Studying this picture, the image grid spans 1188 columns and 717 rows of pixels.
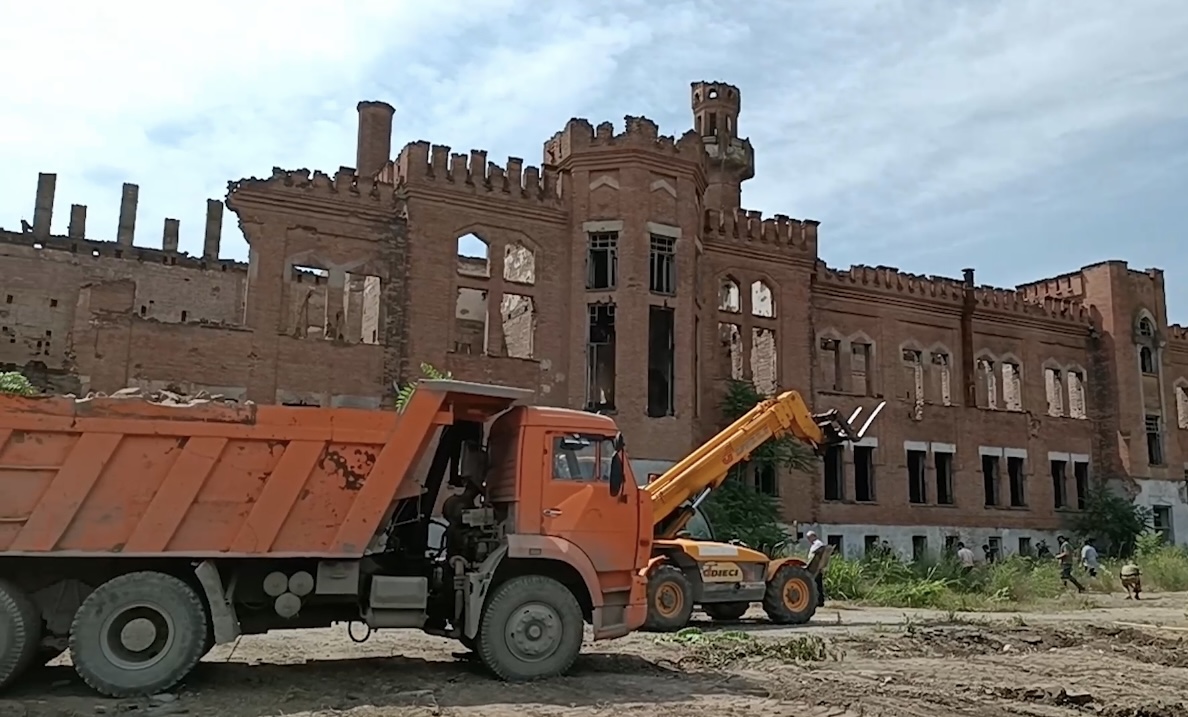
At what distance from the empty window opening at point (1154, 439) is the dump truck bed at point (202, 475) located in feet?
112

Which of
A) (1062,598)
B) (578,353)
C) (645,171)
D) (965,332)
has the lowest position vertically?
(1062,598)

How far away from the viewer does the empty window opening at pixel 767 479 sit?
29.1 metres

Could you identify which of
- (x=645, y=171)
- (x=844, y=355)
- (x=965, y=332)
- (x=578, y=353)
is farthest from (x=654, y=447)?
(x=965, y=332)

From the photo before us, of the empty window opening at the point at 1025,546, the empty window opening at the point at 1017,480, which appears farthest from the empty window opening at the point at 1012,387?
the empty window opening at the point at 1025,546

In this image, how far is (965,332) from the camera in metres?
34.4

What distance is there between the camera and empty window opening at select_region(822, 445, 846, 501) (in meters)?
31.1

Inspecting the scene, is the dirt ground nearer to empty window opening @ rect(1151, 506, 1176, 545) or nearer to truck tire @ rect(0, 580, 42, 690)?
truck tire @ rect(0, 580, 42, 690)

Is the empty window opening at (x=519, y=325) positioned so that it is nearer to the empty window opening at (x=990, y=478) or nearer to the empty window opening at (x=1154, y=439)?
the empty window opening at (x=990, y=478)

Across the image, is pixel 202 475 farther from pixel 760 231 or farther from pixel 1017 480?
pixel 1017 480

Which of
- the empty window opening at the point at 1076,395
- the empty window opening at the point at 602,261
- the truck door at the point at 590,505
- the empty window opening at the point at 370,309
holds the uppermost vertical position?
the empty window opening at the point at 602,261

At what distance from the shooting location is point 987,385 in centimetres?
3616

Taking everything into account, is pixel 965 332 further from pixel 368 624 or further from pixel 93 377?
pixel 368 624

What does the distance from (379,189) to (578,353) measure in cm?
639

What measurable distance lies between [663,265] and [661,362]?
2607mm
